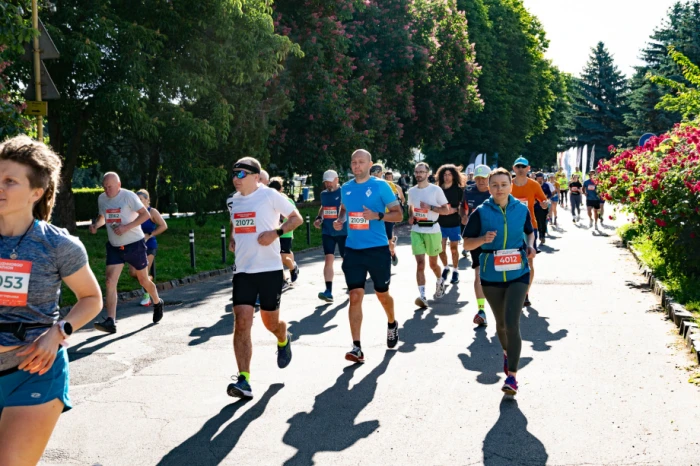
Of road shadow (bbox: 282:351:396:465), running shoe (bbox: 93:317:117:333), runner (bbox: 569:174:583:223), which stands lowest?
running shoe (bbox: 93:317:117:333)

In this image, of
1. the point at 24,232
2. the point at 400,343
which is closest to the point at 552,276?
the point at 400,343

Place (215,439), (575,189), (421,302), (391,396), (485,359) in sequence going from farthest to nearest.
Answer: (575,189), (421,302), (485,359), (391,396), (215,439)

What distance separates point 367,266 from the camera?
26.3ft

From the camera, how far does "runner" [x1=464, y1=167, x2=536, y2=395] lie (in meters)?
6.54

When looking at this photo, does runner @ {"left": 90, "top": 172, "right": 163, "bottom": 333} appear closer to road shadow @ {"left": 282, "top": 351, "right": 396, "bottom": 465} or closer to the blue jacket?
road shadow @ {"left": 282, "top": 351, "right": 396, "bottom": 465}

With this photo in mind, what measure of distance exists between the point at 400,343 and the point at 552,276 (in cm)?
677

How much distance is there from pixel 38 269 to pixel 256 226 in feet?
11.7

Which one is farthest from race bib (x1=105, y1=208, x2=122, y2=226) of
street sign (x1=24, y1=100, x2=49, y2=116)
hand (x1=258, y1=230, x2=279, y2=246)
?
hand (x1=258, y1=230, x2=279, y2=246)

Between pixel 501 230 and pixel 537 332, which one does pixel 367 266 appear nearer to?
pixel 501 230

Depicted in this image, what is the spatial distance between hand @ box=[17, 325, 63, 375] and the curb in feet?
Answer: 19.9

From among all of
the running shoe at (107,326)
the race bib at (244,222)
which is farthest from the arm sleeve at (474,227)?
the running shoe at (107,326)

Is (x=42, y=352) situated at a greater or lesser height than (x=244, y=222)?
lesser

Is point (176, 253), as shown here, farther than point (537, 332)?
Yes

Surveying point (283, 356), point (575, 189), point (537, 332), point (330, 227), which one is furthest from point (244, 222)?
point (575, 189)
